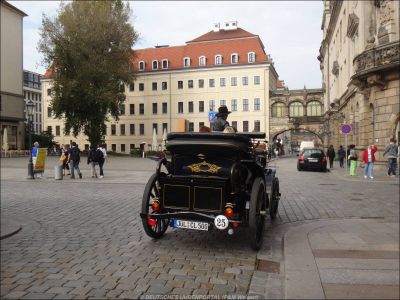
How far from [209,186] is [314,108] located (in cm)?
7082

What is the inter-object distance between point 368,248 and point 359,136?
2497 cm

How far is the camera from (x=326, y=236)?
19.8 feet

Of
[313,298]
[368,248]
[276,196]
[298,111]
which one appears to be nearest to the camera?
[313,298]

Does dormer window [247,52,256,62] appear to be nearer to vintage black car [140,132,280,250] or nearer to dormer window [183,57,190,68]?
dormer window [183,57,190,68]

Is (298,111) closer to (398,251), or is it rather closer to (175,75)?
(175,75)

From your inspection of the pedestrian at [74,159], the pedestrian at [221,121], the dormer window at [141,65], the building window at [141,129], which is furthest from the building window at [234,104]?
the pedestrian at [221,121]

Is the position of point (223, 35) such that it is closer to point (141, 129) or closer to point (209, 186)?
point (141, 129)

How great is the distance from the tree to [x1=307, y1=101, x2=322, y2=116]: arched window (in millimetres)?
35775

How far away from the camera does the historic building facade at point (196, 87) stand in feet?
238

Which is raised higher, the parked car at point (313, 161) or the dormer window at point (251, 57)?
the dormer window at point (251, 57)

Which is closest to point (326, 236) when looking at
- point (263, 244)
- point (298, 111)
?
point (263, 244)

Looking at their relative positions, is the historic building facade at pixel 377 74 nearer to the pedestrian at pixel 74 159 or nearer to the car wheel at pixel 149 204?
the pedestrian at pixel 74 159

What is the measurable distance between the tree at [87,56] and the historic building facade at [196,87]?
2250cm

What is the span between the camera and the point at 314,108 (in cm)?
7350
